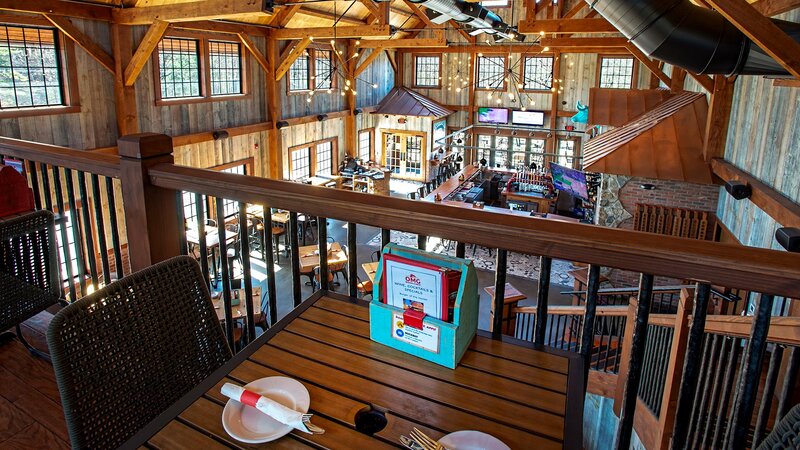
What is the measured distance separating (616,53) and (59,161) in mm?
16243

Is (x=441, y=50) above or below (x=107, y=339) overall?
above

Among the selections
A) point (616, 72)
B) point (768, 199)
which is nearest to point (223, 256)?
point (768, 199)

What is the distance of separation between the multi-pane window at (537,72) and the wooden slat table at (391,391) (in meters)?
16.5

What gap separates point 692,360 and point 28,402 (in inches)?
90.3

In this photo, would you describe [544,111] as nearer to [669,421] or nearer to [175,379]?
[669,421]

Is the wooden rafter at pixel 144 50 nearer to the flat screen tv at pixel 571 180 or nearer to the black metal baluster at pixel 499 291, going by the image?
the black metal baluster at pixel 499 291

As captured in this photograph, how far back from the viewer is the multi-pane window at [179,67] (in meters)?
9.57

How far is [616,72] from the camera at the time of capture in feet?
52.7

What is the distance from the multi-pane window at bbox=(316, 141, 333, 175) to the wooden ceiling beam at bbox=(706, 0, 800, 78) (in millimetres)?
11695

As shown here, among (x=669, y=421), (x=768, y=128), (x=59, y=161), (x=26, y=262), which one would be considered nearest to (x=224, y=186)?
(x=59, y=161)

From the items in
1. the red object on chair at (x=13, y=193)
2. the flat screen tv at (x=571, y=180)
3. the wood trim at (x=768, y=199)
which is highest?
the red object on chair at (x=13, y=193)

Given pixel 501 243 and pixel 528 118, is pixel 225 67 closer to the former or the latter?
pixel 528 118

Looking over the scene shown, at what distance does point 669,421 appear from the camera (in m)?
3.25

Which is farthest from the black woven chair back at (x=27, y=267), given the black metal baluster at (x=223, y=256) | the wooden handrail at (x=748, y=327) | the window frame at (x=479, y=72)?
the window frame at (x=479, y=72)
